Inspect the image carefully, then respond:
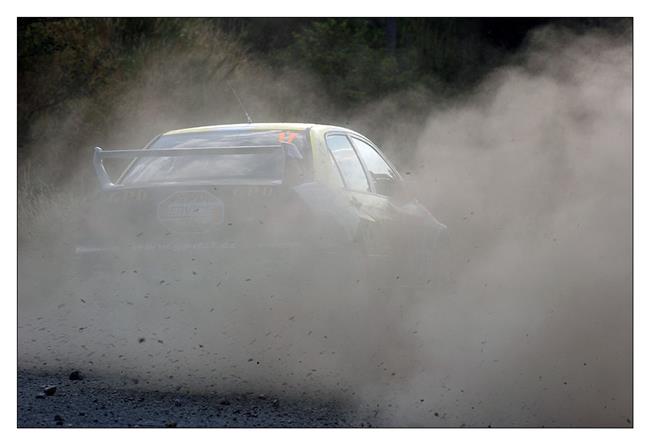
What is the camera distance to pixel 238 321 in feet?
17.9

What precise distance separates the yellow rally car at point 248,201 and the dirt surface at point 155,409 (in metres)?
0.77

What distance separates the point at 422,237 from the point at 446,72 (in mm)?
17815

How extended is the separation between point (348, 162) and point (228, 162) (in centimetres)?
84

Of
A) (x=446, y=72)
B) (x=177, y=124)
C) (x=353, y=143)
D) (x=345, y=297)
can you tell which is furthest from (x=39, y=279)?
(x=446, y=72)

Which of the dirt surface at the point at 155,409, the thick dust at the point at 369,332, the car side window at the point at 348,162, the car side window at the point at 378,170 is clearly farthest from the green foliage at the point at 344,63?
the dirt surface at the point at 155,409

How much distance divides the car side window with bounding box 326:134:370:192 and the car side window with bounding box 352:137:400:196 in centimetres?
14

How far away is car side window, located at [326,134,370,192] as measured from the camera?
20.1ft

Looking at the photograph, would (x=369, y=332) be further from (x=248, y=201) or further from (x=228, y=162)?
(x=228, y=162)

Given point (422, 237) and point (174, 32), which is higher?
point (174, 32)

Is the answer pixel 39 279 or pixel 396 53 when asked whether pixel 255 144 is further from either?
pixel 396 53

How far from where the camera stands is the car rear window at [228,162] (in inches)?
223

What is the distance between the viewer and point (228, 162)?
19.6ft

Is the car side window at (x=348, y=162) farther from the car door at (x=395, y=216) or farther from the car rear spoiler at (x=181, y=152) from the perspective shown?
the car rear spoiler at (x=181, y=152)

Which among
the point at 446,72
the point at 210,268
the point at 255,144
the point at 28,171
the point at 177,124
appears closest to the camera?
the point at 210,268
